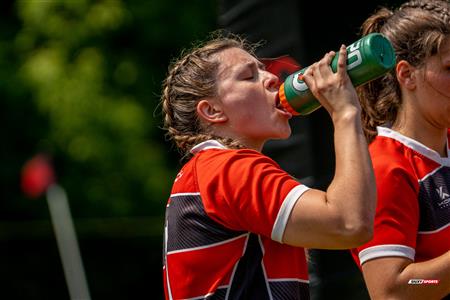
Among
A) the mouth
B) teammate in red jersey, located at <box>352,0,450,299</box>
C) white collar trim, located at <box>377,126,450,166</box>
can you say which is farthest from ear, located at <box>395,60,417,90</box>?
the mouth

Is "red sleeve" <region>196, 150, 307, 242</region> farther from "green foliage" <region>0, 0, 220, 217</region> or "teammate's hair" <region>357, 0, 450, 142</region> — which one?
"green foliage" <region>0, 0, 220, 217</region>

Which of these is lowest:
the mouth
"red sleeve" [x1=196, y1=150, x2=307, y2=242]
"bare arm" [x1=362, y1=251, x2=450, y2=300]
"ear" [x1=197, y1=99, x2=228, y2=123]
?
"bare arm" [x1=362, y1=251, x2=450, y2=300]

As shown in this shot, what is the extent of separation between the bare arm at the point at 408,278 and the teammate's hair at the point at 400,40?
0.50m

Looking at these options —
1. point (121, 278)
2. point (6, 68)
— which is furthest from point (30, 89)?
point (121, 278)

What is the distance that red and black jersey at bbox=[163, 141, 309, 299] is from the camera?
2.54 meters

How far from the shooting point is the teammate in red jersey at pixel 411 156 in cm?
277

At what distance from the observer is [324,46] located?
4.07 m

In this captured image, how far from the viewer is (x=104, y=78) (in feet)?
33.2

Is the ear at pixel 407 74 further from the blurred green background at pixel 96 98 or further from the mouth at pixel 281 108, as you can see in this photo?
the blurred green background at pixel 96 98

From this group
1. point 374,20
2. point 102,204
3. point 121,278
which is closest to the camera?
point 374,20

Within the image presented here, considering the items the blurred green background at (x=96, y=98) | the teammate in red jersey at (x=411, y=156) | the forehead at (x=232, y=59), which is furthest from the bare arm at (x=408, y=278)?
the blurred green background at (x=96, y=98)

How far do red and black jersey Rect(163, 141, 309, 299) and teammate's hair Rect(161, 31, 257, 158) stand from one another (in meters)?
0.20

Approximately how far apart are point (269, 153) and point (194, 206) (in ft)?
5.20

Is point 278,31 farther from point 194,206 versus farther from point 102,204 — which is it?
point 102,204
